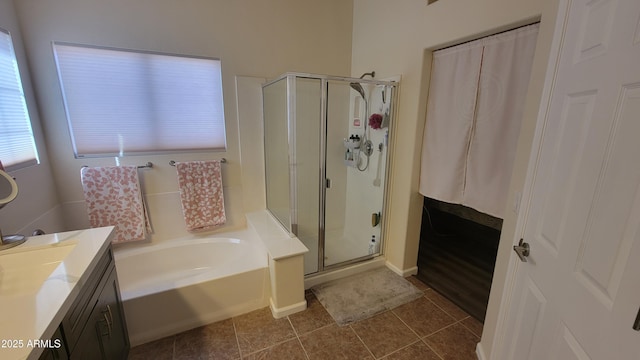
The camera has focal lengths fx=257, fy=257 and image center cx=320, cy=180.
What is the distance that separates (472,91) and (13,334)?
98.7 inches

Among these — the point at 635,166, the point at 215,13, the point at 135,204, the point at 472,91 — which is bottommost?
the point at 135,204

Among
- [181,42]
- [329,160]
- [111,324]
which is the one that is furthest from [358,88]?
[111,324]

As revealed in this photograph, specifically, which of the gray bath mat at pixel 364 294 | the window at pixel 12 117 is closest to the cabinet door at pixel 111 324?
the window at pixel 12 117

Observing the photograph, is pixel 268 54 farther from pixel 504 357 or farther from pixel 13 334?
pixel 504 357

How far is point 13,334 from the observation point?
29.3 inches

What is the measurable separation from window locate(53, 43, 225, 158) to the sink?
1.21 m

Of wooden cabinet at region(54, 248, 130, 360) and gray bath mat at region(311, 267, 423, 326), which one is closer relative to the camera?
wooden cabinet at region(54, 248, 130, 360)

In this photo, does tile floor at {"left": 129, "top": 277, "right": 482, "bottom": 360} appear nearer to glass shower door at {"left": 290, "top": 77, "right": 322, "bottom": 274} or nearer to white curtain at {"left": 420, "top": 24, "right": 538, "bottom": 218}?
glass shower door at {"left": 290, "top": 77, "right": 322, "bottom": 274}

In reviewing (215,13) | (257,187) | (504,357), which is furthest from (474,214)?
(215,13)

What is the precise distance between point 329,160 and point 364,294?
4.54 feet

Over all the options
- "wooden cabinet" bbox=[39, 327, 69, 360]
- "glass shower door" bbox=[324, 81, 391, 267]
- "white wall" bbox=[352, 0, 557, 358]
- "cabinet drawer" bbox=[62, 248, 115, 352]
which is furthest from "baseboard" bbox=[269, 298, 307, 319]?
"wooden cabinet" bbox=[39, 327, 69, 360]

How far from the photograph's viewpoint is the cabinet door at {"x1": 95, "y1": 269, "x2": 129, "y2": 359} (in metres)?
1.25

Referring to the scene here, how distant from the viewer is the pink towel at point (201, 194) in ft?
8.00

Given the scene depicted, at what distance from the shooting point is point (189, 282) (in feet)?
6.15
